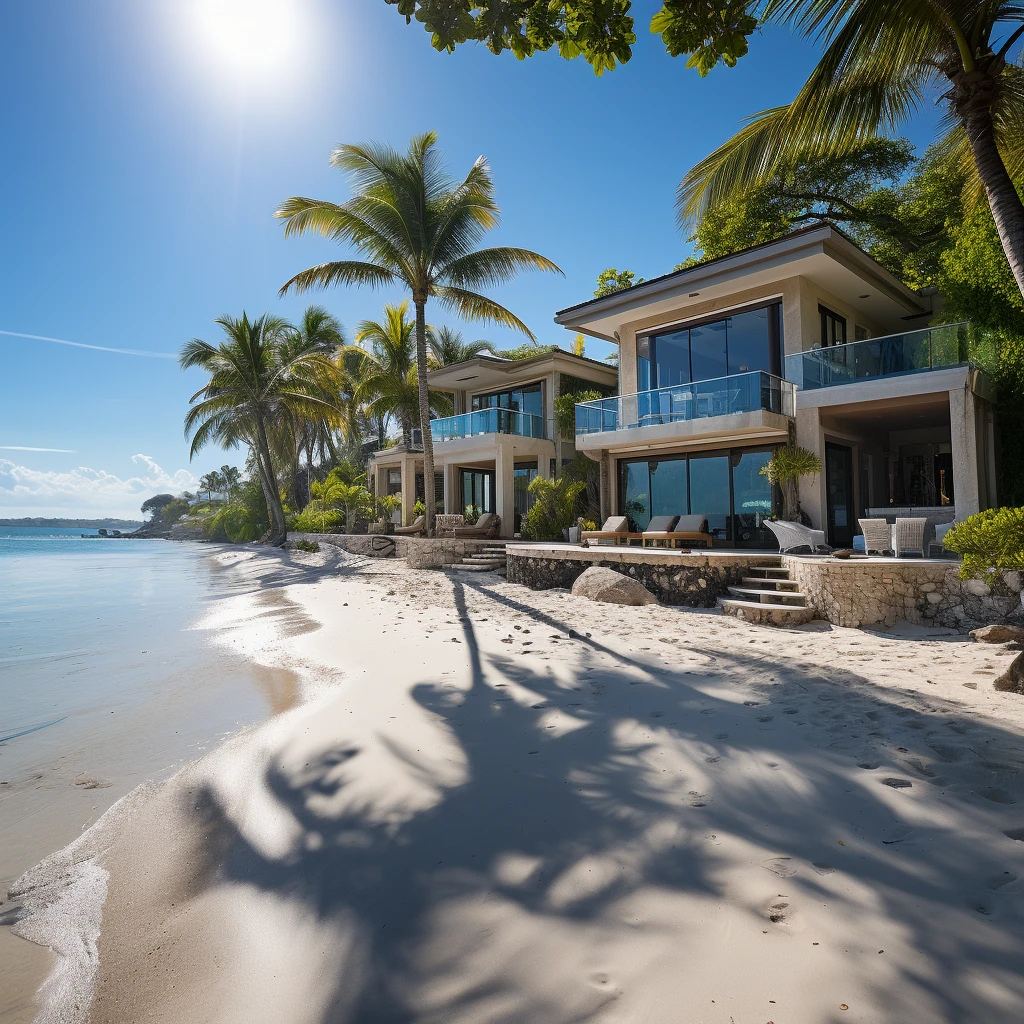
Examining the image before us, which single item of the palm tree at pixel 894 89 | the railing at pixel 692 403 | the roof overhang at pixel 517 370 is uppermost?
the roof overhang at pixel 517 370

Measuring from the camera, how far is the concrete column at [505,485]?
18.0m

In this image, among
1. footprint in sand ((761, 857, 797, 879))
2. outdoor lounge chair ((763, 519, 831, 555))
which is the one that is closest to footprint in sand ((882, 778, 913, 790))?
footprint in sand ((761, 857, 797, 879))

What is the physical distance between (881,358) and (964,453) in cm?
229

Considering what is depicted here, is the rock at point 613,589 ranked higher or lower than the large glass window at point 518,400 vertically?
lower

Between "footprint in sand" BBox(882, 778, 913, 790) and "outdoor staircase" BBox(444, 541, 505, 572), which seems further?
"outdoor staircase" BBox(444, 541, 505, 572)

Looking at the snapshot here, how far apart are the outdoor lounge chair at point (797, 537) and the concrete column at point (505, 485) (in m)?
8.71

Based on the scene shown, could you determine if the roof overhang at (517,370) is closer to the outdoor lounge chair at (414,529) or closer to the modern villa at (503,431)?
the modern villa at (503,431)

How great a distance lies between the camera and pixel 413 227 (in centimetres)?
1542

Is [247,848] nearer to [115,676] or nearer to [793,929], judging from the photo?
[793,929]

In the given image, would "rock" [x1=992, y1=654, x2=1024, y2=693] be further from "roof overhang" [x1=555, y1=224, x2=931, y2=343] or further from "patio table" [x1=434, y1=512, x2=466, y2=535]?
"patio table" [x1=434, y1=512, x2=466, y2=535]

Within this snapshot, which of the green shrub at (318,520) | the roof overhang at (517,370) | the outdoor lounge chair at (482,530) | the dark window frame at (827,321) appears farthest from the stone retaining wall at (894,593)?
the green shrub at (318,520)

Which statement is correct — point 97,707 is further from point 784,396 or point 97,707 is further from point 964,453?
point 964,453

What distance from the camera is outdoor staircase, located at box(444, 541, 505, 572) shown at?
1445cm

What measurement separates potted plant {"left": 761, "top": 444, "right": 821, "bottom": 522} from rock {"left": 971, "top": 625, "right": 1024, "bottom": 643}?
19.5 feet
